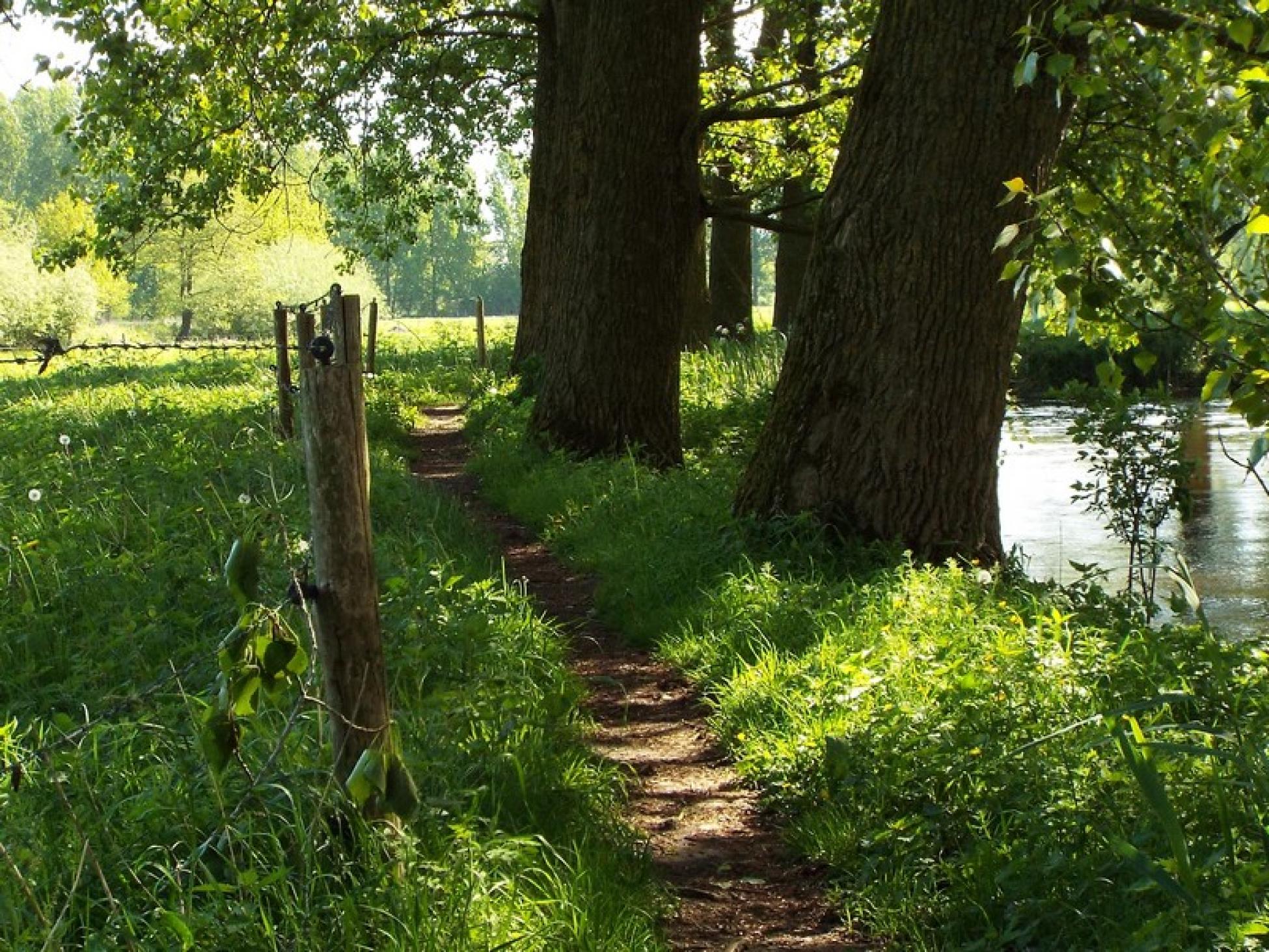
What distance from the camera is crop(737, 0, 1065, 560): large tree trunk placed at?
7266 mm

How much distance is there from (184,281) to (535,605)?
61.3 m

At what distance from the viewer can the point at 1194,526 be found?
1409 cm

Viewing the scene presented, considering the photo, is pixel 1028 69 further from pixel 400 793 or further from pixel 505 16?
pixel 505 16

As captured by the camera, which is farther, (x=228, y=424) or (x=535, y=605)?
(x=228, y=424)

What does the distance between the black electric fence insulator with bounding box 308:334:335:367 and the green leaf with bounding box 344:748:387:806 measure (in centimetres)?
99

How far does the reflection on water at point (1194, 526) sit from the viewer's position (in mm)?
11016

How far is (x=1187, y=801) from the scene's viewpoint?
384 centimetres

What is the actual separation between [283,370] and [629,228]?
359 centimetres

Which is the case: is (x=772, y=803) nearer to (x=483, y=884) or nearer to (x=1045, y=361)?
(x=483, y=884)

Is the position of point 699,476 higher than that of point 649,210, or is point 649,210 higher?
point 649,210

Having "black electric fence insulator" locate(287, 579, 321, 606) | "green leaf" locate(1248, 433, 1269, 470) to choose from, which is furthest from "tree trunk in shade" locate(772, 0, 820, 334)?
"black electric fence insulator" locate(287, 579, 321, 606)

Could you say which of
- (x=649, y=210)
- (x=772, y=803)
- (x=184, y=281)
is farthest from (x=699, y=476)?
(x=184, y=281)

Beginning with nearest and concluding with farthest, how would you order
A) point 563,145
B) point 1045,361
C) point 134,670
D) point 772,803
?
point 772,803
point 134,670
point 563,145
point 1045,361

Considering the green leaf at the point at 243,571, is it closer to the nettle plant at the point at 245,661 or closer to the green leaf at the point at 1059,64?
the nettle plant at the point at 245,661
